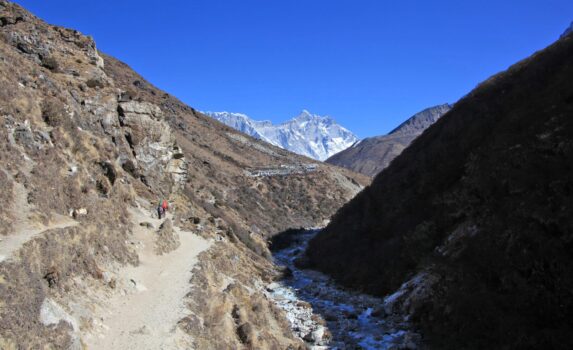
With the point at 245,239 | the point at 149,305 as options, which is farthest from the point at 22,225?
the point at 245,239

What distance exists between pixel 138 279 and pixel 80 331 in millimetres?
5744

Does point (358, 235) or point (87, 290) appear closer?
point (87, 290)

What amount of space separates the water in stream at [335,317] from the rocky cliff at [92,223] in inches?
75.5

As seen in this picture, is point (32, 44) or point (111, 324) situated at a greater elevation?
point (32, 44)

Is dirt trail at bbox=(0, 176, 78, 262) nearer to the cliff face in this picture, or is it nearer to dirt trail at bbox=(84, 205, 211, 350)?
dirt trail at bbox=(84, 205, 211, 350)

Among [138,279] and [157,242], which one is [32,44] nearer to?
[157,242]

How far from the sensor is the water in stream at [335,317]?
19.7m

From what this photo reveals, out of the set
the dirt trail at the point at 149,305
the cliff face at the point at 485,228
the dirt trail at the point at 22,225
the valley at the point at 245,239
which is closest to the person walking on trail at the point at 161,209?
the valley at the point at 245,239

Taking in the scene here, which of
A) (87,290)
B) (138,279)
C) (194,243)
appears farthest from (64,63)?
(87,290)

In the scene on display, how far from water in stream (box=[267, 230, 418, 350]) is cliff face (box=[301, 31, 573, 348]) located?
3.52 feet

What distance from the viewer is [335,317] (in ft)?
78.2

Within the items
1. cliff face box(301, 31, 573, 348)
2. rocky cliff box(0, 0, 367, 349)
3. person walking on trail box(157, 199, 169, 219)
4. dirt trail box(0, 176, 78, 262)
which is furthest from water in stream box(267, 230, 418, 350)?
dirt trail box(0, 176, 78, 262)

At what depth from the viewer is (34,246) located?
40.9 feet

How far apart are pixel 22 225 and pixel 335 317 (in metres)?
17.1
